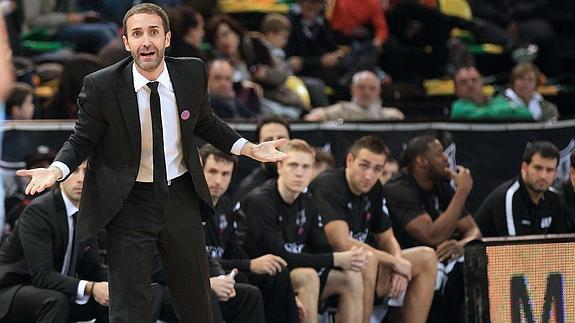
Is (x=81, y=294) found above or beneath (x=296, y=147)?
beneath

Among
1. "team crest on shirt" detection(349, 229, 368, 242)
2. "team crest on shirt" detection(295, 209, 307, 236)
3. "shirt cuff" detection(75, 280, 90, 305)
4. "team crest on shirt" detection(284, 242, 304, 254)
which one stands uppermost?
"team crest on shirt" detection(295, 209, 307, 236)

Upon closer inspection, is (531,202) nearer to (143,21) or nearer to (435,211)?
(435,211)

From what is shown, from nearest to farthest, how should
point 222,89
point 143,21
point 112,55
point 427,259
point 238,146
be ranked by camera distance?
point 143,21, point 238,146, point 427,259, point 112,55, point 222,89

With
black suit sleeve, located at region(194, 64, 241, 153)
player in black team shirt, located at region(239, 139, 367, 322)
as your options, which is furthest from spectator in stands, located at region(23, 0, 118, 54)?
black suit sleeve, located at region(194, 64, 241, 153)

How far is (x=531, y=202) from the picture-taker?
935 cm

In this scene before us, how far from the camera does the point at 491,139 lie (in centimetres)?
1061

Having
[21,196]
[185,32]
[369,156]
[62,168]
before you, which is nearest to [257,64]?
[185,32]

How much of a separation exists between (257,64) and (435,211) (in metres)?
3.29

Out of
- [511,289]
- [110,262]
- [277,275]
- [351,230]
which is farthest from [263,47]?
[110,262]

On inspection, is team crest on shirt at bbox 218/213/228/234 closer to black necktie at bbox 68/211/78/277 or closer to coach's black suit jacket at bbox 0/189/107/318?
coach's black suit jacket at bbox 0/189/107/318

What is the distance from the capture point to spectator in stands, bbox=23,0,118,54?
40.6 feet

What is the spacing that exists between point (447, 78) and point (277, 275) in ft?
22.5

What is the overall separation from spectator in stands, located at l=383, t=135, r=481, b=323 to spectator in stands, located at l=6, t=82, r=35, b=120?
2.86 m

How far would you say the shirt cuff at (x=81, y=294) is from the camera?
736 cm
